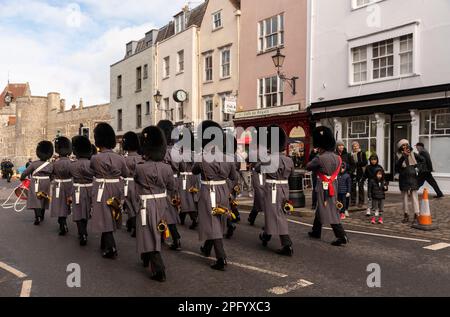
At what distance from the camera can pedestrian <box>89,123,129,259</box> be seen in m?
7.00

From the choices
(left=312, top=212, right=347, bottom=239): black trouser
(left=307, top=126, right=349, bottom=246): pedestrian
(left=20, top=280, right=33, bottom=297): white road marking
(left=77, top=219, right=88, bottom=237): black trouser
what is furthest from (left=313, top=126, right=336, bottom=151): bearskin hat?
(left=20, top=280, right=33, bottom=297): white road marking

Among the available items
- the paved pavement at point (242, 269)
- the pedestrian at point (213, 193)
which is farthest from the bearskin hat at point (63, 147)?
the pedestrian at point (213, 193)

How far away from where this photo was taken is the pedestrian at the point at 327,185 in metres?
7.79

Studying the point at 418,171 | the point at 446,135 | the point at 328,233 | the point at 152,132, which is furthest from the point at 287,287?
the point at 446,135

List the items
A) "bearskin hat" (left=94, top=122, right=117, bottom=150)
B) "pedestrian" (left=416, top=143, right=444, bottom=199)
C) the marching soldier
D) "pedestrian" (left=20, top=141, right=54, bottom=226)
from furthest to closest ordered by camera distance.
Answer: "pedestrian" (left=416, top=143, right=444, bottom=199) → "pedestrian" (left=20, top=141, right=54, bottom=226) → the marching soldier → "bearskin hat" (left=94, top=122, right=117, bottom=150)

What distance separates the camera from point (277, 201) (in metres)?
7.24

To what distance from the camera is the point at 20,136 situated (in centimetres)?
7044

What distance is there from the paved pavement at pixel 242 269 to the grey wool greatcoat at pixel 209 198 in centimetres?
53

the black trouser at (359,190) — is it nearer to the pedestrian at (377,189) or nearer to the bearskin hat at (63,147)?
the pedestrian at (377,189)

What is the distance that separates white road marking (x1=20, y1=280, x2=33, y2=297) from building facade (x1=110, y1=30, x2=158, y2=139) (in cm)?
2614

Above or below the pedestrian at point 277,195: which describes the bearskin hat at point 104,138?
above

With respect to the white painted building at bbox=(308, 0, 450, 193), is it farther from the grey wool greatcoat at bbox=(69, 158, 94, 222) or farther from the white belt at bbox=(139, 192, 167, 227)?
the white belt at bbox=(139, 192, 167, 227)

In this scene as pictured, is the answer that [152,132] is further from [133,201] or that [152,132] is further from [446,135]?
[446,135]
